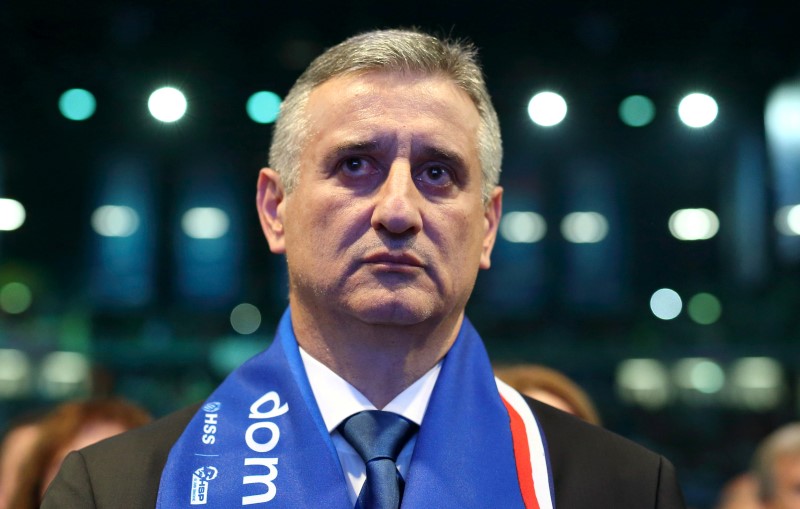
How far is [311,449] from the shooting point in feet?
5.52

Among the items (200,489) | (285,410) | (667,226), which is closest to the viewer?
(200,489)

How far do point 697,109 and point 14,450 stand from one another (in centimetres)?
233

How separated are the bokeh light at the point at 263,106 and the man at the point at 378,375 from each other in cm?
127

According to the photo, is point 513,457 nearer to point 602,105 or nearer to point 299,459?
point 299,459

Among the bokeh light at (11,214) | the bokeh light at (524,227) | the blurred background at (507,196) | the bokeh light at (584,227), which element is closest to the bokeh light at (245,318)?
the blurred background at (507,196)

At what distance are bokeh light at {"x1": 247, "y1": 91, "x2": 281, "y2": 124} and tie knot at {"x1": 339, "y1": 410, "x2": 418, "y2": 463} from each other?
1627 millimetres

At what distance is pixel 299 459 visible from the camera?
1.68 metres

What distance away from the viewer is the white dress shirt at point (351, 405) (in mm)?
1693

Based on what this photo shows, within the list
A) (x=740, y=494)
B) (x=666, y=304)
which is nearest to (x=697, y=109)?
(x=666, y=304)

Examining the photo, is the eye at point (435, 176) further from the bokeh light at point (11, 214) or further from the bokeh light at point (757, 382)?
the bokeh light at point (757, 382)

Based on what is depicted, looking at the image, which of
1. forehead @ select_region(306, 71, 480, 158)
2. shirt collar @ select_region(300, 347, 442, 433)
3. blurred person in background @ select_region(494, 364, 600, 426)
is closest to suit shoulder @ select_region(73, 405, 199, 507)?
shirt collar @ select_region(300, 347, 442, 433)

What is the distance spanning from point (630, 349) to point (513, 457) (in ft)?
6.22

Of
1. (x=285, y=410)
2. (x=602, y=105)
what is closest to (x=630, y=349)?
(x=602, y=105)

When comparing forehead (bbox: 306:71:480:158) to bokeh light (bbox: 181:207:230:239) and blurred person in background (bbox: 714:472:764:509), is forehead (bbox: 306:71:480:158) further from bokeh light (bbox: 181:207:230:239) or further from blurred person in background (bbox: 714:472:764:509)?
blurred person in background (bbox: 714:472:764:509)
